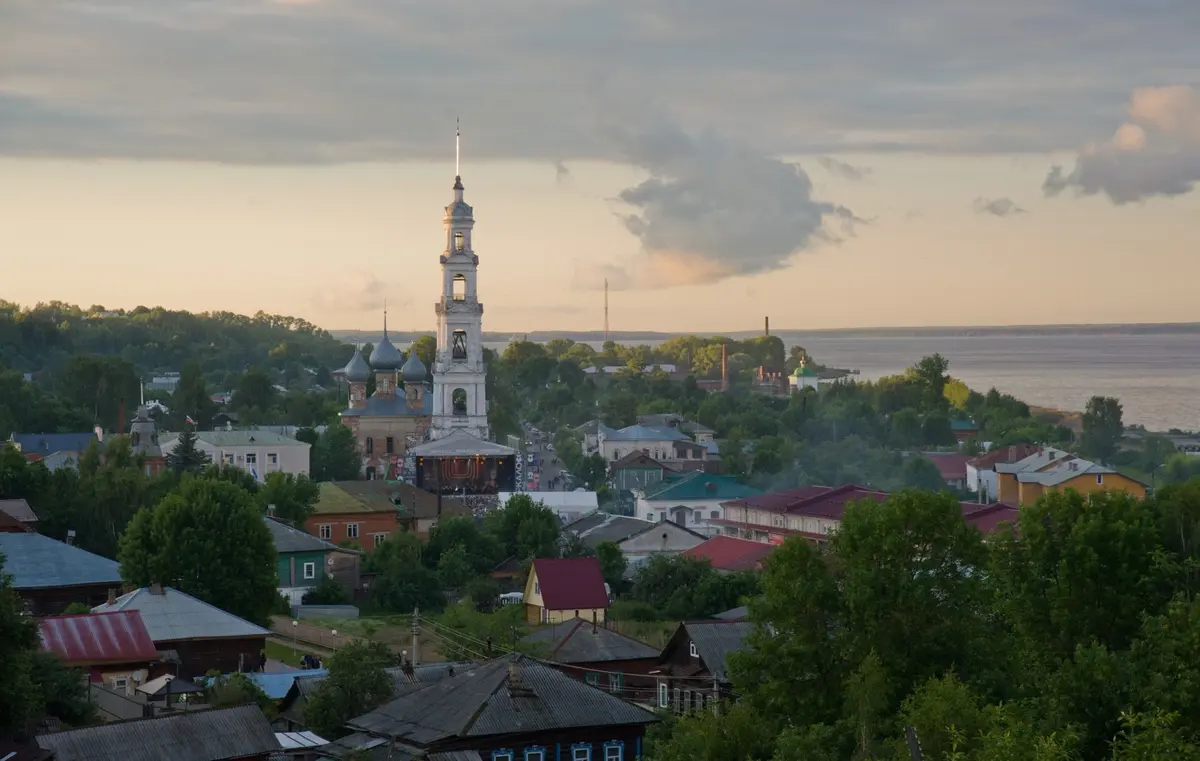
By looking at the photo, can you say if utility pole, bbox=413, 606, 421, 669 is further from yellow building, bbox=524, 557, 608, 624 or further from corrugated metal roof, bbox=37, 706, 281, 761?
corrugated metal roof, bbox=37, 706, 281, 761

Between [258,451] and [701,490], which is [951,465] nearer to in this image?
[701,490]

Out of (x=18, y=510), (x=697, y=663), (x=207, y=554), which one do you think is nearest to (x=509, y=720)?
(x=697, y=663)

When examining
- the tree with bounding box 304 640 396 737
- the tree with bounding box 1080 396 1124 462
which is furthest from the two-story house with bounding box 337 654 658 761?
the tree with bounding box 1080 396 1124 462

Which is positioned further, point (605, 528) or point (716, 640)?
point (605, 528)

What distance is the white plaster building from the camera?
273 ft

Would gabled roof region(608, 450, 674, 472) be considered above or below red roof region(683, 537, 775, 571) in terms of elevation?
below

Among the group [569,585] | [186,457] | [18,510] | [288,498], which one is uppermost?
[18,510]

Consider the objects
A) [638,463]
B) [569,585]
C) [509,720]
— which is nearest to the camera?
[509,720]

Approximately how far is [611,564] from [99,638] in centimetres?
2010

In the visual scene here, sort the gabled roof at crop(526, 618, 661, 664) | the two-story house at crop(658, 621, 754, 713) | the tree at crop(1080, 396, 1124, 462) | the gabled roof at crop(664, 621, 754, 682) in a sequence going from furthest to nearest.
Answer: the tree at crop(1080, 396, 1124, 462), the gabled roof at crop(526, 618, 661, 664), the gabled roof at crop(664, 621, 754, 682), the two-story house at crop(658, 621, 754, 713)

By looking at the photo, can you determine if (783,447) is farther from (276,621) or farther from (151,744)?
(151,744)

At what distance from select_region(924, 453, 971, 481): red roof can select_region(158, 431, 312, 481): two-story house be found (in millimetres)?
28211

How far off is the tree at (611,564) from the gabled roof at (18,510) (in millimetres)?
14515

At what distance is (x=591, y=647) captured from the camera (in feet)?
122
